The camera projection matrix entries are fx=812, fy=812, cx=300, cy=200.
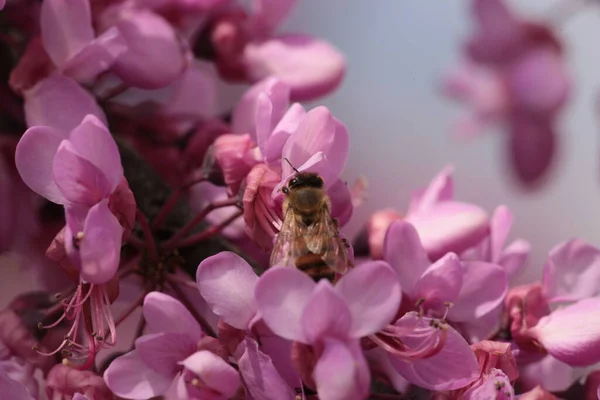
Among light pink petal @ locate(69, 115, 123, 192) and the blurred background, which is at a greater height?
light pink petal @ locate(69, 115, 123, 192)

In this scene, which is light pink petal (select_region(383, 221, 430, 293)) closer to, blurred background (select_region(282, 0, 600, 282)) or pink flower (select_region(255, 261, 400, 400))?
pink flower (select_region(255, 261, 400, 400))

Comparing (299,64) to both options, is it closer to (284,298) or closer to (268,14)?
(268,14)

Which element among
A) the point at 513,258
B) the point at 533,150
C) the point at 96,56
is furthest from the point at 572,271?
A: the point at 533,150

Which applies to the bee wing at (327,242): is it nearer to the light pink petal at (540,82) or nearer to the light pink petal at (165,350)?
the light pink petal at (165,350)

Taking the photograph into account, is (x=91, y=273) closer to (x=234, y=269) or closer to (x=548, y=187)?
(x=234, y=269)

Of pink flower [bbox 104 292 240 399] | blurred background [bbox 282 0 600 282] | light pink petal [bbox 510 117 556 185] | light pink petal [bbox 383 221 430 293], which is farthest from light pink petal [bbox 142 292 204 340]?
light pink petal [bbox 510 117 556 185]

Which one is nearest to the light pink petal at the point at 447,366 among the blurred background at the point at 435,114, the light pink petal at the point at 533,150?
the blurred background at the point at 435,114

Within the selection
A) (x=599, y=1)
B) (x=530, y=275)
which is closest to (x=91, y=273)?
(x=530, y=275)
